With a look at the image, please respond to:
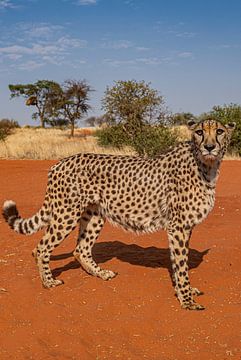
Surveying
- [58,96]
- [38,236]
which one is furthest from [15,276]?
[58,96]

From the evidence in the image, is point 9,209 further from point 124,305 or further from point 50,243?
point 124,305

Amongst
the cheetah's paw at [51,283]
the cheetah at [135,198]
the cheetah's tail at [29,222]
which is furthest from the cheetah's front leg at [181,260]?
the cheetah's tail at [29,222]

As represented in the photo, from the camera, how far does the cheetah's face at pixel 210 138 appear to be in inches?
181

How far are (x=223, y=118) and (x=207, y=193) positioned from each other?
1646cm

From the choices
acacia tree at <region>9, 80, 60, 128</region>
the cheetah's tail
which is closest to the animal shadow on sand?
the cheetah's tail

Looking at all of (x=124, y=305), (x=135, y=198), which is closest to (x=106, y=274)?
(x=124, y=305)

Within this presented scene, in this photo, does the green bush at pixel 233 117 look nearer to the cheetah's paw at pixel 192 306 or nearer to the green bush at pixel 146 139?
the green bush at pixel 146 139

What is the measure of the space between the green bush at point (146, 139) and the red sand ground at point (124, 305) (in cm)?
1106

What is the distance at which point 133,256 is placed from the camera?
20.9 feet

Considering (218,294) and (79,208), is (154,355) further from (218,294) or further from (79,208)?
(79,208)

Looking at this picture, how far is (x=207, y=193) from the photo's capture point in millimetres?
4973

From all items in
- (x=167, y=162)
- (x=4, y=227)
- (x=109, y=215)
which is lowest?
(x=4, y=227)

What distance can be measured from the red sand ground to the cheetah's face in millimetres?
1428

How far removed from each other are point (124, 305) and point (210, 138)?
5.78 ft
